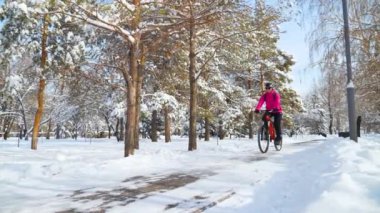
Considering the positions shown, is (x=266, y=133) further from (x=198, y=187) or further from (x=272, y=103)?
(x=198, y=187)

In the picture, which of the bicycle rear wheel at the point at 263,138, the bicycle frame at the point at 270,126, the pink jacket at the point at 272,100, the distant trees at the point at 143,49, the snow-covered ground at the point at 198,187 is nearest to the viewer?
the snow-covered ground at the point at 198,187

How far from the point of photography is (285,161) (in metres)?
8.88

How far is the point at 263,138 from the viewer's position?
11711 millimetres

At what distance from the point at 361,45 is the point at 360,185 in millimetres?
14456

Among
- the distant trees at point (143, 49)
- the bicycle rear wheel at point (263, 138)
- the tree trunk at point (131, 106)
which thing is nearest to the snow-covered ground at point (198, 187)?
the tree trunk at point (131, 106)

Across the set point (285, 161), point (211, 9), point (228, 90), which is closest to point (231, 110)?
point (228, 90)

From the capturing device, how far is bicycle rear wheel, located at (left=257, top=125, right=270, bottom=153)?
11.6 m

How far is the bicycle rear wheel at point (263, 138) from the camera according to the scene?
11561 millimetres

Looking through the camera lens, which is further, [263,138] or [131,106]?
[263,138]

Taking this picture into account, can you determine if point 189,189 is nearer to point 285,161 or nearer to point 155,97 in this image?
point 285,161

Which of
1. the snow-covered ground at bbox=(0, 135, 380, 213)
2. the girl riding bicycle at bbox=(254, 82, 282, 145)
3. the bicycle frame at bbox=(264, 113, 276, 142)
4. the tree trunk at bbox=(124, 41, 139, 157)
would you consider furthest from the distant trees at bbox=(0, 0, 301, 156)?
the snow-covered ground at bbox=(0, 135, 380, 213)

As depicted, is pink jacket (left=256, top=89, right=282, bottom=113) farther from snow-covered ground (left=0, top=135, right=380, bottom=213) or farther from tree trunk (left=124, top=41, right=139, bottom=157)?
tree trunk (left=124, top=41, right=139, bottom=157)

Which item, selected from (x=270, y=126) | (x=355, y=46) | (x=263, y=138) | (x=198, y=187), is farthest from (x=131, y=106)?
(x=355, y=46)

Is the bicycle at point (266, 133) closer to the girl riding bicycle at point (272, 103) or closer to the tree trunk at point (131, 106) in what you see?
the girl riding bicycle at point (272, 103)
